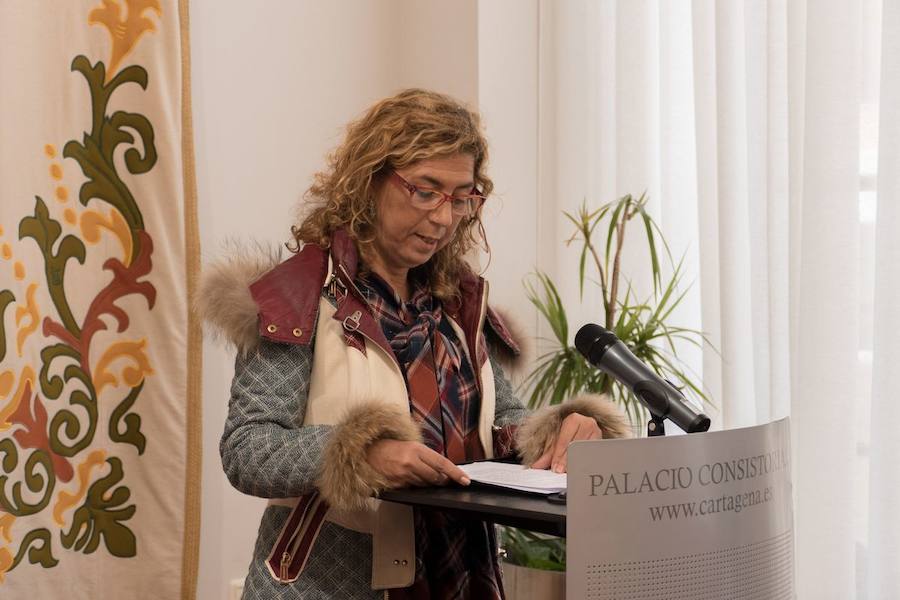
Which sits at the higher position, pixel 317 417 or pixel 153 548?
pixel 317 417

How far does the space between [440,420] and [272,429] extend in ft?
1.00

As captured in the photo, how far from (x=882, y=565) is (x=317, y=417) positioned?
1.44 meters

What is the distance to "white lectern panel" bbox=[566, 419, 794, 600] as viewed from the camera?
3.92 ft

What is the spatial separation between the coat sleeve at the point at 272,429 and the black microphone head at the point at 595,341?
0.40 m

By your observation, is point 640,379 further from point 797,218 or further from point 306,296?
point 797,218

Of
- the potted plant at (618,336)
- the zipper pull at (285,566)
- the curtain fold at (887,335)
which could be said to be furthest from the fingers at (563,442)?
the curtain fold at (887,335)

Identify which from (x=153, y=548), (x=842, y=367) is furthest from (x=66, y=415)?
(x=842, y=367)

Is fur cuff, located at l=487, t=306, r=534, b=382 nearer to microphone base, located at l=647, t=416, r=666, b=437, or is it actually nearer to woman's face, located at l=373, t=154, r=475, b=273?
woman's face, located at l=373, t=154, r=475, b=273

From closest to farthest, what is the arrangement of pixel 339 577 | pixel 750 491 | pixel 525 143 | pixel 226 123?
pixel 750 491 < pixel 339 577 < pixel 226 123 < pixel 525 143

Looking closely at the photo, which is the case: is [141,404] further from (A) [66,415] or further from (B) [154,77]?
(B) [154,77]

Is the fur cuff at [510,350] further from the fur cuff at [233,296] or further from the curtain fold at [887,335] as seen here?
the curtain fold at [887,335]

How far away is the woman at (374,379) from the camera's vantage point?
1527 mm

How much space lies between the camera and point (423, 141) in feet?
5.74

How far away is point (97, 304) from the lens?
8.59ft
